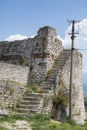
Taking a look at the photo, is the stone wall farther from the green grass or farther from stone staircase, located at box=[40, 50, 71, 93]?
the green grass

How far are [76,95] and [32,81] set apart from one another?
3.47 meters

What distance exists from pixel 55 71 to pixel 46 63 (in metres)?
0.89

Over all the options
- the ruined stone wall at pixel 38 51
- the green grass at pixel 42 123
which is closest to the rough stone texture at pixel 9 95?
the green grass at pixel 42 123

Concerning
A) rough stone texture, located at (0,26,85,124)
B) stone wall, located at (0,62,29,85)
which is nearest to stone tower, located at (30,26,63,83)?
Result: rough stone texture, located at (0,26,85,124)

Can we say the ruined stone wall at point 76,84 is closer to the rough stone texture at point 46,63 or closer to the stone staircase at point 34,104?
the rough stone texture at point 46,63

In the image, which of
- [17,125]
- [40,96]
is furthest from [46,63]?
[17,125]

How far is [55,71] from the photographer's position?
28000 mm

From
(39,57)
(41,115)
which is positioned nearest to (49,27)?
(39,57)

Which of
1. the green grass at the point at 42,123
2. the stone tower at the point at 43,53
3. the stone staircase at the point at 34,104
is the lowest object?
the green grass at the point at 42,123

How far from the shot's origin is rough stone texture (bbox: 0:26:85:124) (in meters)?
27.2

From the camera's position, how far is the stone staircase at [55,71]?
26.9m

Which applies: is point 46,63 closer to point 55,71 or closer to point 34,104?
point 55,71

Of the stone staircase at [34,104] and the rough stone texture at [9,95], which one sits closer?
the stone staircase at [34,104]

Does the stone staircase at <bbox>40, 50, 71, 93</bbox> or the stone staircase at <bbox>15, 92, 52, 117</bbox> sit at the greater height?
the stone staircase at <bbox>40, 50, 71, 93</bbox>
